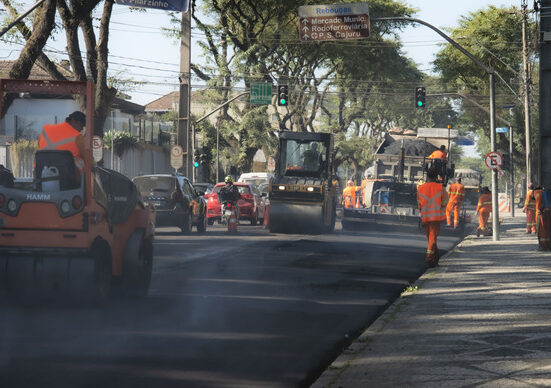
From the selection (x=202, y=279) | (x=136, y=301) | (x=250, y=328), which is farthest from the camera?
(x=202, y=279)

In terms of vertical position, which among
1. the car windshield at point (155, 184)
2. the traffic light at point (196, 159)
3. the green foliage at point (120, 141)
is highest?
the green foliage at point (120, 141)

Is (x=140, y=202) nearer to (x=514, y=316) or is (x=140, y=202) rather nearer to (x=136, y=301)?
(x=136, y=301)

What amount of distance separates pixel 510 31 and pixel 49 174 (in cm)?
5398

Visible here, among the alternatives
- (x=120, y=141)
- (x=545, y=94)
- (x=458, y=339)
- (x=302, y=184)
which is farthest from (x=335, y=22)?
(x=458, y=339)

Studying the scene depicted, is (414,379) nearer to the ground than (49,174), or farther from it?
nearer to the ground

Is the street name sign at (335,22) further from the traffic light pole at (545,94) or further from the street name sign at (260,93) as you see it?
the traffic light pole at (545,94)

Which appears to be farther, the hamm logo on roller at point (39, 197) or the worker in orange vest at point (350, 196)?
the worker in orange vest at point (350, 196)

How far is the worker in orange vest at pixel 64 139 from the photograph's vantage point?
10039 millimetres

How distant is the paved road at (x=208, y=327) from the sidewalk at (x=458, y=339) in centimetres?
36

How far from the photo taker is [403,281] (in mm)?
14531

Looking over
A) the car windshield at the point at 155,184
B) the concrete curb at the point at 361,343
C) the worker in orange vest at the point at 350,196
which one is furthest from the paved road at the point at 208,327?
the worker in orange vest at the point at 350,196

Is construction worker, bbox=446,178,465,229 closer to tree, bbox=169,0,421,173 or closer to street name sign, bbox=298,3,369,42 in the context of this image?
street name sign, bbox=298,3,369,42

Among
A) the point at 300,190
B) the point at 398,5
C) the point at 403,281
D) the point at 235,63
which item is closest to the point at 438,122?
the point at 398,5

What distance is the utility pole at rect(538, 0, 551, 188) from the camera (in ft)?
69.6
